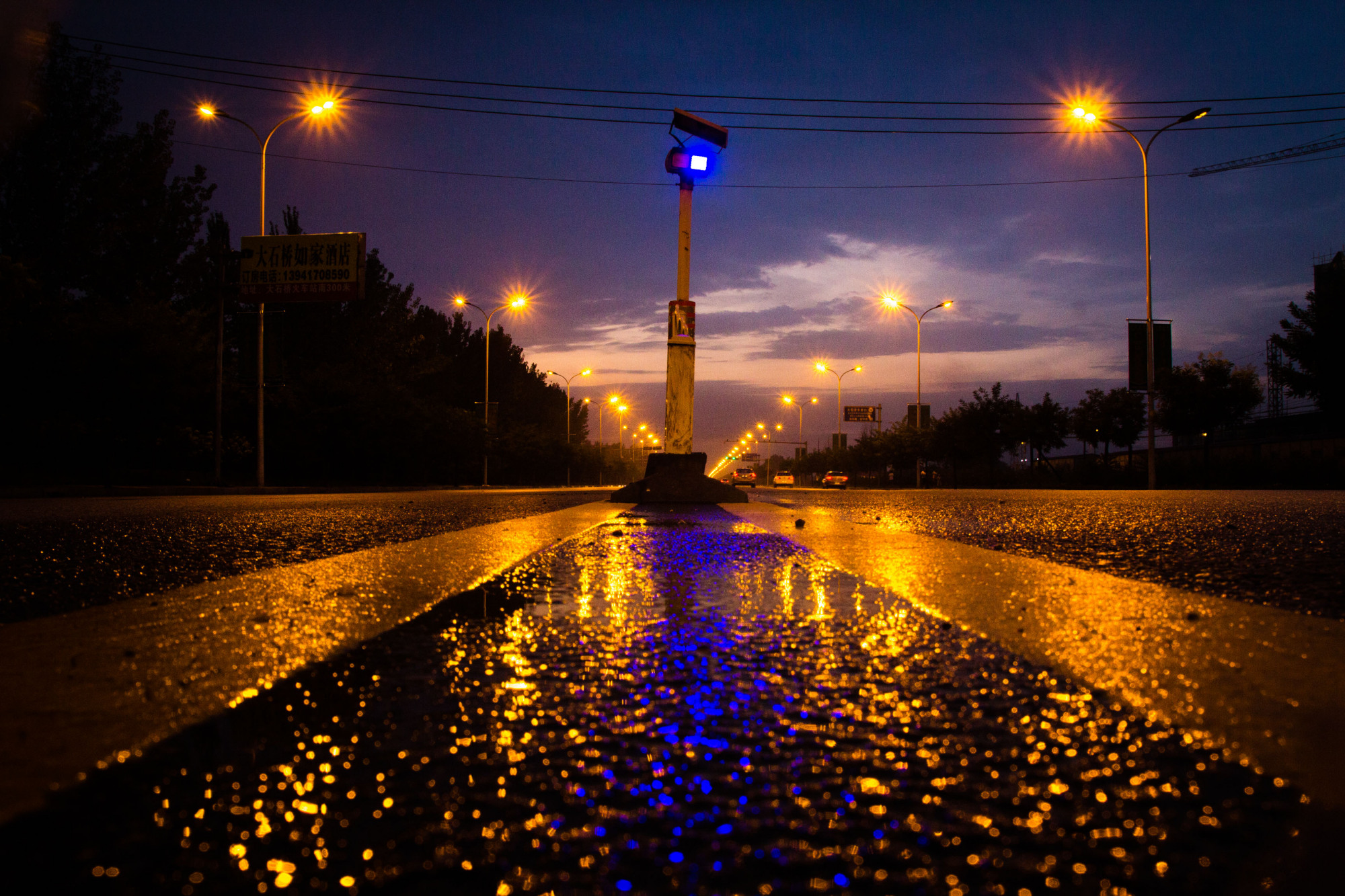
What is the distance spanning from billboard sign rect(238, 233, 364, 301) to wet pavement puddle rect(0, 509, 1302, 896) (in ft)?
98.6

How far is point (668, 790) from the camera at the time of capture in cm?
143

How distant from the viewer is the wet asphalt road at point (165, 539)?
4344 millimetres

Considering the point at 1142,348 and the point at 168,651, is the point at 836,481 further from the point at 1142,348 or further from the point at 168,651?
the point at 168,651

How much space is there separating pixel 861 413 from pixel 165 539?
125 meters

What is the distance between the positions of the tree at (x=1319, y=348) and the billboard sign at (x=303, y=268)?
4546 cm

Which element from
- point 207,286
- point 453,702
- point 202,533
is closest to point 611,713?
point 453,702

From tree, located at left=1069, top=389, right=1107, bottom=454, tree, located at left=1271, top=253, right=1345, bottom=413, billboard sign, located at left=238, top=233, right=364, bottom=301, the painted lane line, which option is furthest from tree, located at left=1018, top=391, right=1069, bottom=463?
the painted lane line

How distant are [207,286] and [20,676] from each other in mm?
48063

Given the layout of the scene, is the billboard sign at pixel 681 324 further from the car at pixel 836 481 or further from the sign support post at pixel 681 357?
the car at pixel 836 481

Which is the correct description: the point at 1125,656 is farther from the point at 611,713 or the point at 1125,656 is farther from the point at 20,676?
the point at 20,676

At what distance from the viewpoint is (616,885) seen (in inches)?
44.2

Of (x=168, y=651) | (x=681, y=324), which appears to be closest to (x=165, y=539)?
(x=168, y=651)

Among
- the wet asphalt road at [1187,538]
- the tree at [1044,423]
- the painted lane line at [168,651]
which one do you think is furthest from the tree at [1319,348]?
the painted lane line at [168,651]

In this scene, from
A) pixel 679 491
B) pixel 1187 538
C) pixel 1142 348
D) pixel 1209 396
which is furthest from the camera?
pixel 1209 396
